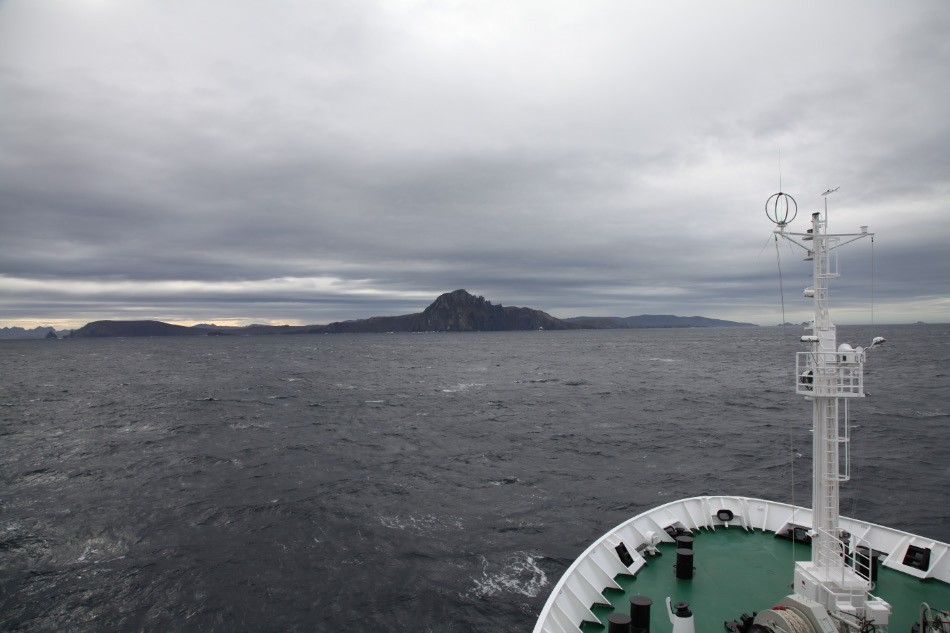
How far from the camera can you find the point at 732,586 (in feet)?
58.0

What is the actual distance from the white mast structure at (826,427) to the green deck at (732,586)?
2.07 m

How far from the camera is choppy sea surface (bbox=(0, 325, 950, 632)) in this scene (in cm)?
2372

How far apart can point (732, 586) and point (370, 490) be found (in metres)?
27.5

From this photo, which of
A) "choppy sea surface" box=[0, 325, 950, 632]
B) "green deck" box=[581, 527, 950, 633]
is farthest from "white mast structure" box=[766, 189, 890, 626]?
"choppy sea surface" box=[0, 325, 950, 632]

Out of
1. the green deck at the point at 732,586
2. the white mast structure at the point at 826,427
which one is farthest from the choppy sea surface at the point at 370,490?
the white mast structure at the point at 826,427

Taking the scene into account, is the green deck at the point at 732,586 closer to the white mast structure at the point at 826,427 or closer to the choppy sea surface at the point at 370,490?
the white mast structure at the point at 826,427

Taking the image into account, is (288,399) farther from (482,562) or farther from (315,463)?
(482,562)

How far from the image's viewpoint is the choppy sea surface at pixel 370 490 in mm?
23719

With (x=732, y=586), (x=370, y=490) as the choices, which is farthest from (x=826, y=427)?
(x=370, y=490)

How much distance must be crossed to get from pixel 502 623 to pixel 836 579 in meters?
13.4

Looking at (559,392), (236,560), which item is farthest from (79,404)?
(559,392)

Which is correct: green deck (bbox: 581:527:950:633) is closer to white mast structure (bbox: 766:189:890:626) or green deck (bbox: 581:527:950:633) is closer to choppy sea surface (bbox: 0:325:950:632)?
white mast structure (bbox: 766:189:890:626)

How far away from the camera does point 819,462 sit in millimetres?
15094

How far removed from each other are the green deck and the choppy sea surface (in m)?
7.00
